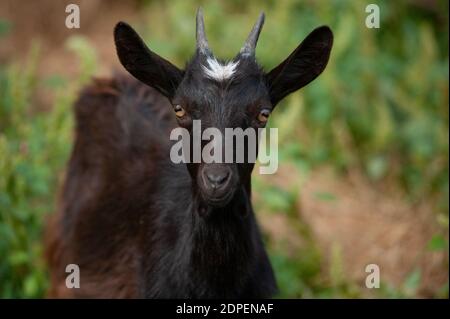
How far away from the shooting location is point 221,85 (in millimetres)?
4977

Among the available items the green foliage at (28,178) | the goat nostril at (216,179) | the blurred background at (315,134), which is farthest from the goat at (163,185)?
the blurred background at (315,134)

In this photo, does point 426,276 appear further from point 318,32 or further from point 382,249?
point 318,32

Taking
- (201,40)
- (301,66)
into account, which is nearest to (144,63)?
(201,40)

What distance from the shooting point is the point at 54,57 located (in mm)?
10453

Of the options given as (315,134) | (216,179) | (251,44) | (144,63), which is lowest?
(216,179)

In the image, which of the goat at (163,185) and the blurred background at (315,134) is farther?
the blurred background at (315,134)

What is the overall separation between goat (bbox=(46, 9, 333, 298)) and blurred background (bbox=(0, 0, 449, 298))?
43 centimetres

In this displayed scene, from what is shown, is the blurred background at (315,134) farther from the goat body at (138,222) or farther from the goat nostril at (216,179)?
the goat nostril at (216,179)

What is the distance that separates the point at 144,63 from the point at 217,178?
38.8 inches

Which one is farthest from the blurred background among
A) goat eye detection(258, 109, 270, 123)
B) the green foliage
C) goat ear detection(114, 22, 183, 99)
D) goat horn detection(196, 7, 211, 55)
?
goat horn detection(196, 7, 211, 55)

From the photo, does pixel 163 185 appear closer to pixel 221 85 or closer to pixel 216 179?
pixel 221 85

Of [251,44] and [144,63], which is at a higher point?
[251,44]

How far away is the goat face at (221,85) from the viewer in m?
4.78

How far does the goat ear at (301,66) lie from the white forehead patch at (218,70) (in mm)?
246
